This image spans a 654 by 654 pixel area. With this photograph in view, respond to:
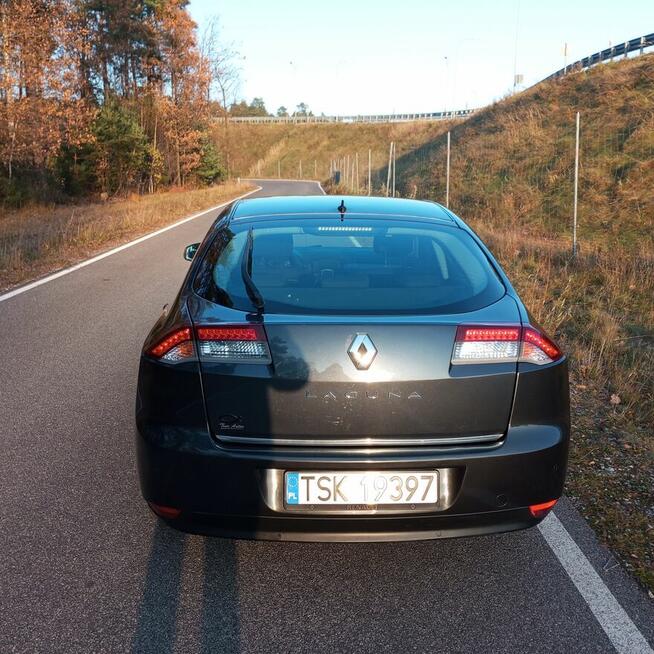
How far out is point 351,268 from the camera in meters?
3.34

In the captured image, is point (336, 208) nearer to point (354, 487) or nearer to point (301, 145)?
point (354, 487)

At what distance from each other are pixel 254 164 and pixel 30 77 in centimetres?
8837

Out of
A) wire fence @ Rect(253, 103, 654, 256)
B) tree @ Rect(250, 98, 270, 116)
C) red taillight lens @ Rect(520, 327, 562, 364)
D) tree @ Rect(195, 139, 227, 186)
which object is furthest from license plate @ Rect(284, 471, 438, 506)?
tree @ Rect(250, 98, 270, 116)

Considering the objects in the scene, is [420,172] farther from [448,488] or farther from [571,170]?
[448,488]

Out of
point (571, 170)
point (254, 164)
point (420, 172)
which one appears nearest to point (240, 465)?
point (571, 170)

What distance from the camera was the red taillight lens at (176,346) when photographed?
2775mm

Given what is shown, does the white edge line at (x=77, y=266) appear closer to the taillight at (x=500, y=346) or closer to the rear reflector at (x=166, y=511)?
the rear reflector at (x=166, y=511)

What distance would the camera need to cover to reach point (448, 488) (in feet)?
8.77

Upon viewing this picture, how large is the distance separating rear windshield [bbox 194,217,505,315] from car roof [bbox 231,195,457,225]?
0.14 m

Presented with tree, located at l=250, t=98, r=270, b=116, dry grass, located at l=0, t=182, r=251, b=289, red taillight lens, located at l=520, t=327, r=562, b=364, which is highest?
tree, located at l=250, t=98, r=270, b=116

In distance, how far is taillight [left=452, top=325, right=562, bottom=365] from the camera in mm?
2686

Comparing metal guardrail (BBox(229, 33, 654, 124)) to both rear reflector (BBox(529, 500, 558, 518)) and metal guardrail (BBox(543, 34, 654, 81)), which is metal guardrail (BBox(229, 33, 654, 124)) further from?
rear reflector (BBox(529, 500, 558, 518))

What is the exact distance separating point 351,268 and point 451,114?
9530 cm

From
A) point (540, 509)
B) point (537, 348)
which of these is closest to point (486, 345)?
point (537, 348)
